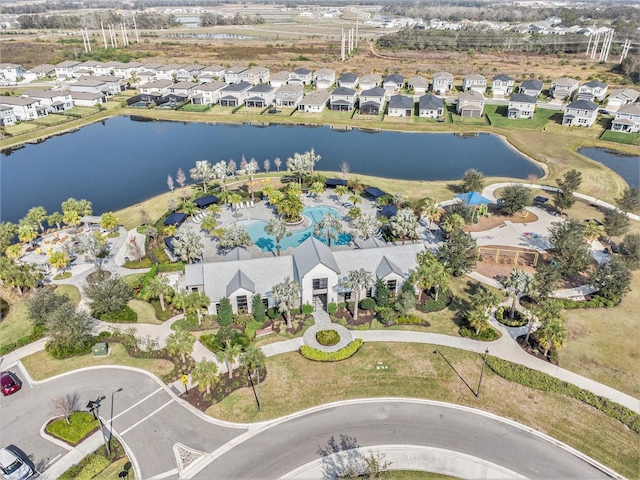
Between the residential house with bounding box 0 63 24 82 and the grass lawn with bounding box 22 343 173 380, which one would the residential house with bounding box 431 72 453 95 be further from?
the residential house with bounding box 0 63 24 82

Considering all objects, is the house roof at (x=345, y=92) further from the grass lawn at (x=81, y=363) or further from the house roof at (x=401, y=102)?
the grass lawn at (x=81, y=363)

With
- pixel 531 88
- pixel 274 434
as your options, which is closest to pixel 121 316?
pixel 274 434

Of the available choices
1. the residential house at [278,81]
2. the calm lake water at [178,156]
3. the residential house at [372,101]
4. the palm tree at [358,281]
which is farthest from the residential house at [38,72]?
the palm tree at [358,281]

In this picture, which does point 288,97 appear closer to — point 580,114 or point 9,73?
point 580,114

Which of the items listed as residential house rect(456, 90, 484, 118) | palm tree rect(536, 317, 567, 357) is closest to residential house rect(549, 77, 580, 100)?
residential house rect(456, 90, 484, 118)

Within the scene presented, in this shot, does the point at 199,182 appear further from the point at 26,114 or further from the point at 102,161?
the point at 26,114

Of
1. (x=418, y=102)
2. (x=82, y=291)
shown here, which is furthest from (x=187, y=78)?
(x=82, y=291)
